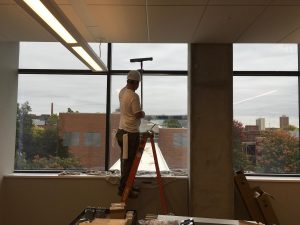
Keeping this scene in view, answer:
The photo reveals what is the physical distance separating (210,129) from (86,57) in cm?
186

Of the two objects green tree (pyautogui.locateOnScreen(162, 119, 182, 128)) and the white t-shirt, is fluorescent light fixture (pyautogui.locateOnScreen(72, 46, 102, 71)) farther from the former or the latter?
green tree (pyautogui.locateOnScreen(162, 119, 182, 128))

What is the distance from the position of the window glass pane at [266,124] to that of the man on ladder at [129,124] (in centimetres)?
170

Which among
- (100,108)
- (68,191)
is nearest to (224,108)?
(100,108)

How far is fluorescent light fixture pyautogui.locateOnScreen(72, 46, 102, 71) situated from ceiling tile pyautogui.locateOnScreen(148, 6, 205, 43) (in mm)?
750

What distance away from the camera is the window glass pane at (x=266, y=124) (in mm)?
4469

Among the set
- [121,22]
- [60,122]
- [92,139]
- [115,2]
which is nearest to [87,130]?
[92,139]

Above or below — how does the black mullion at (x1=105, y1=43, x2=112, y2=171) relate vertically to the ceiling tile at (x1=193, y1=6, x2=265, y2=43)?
below

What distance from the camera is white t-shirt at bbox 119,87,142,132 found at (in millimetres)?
3533

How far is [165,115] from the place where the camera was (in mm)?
4566

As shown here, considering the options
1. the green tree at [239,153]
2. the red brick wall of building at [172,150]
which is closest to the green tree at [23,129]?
the red brick wall of building at [172,150]

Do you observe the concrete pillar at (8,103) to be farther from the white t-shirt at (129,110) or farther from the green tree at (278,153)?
the green tree at (278,153)

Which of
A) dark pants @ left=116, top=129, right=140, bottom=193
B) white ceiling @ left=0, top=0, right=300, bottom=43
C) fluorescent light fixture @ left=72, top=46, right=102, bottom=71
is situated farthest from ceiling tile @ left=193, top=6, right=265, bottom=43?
dark pants @ left=116, top=129, right=140, bottom=193

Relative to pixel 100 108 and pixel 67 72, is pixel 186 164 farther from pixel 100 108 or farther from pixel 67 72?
pixel 67 72

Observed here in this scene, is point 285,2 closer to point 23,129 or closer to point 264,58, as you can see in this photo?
point 264,58
